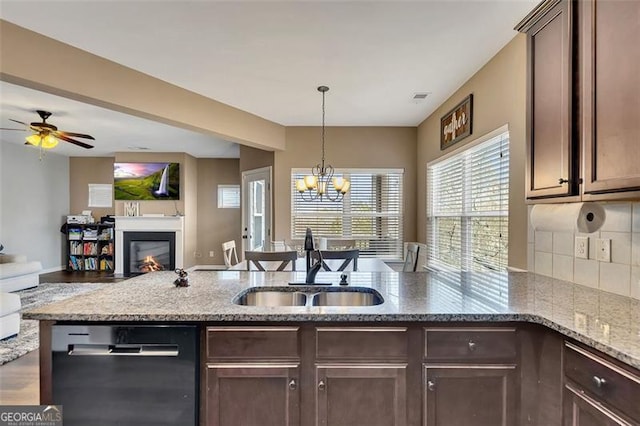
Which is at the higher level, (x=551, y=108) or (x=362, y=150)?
(x=362, y=150)


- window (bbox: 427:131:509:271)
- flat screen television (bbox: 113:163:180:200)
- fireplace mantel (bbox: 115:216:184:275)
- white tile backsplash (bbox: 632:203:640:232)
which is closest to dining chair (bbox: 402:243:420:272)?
window (bbox: 427:131:509:271)

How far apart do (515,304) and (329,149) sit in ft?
13.3

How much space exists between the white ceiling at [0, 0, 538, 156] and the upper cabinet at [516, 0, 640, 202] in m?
0.69

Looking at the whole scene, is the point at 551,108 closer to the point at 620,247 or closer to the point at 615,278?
the point at 620,247

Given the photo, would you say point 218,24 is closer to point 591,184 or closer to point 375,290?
point 375,290

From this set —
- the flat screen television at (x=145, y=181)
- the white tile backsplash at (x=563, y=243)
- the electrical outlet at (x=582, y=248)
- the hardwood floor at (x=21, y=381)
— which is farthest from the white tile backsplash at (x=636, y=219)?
the flat screen television at (x=145, y=181)

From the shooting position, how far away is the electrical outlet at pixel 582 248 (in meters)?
1.83

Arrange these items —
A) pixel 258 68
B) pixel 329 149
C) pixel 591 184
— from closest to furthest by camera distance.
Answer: pixel 591 184
pixel 258 68
pixel 329 149

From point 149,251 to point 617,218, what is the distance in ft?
24.5

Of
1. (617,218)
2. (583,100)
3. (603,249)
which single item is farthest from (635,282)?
(583,100)

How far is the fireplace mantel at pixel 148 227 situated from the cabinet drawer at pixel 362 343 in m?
6.31

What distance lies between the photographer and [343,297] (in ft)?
6.35

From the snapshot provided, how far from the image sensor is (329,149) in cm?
521

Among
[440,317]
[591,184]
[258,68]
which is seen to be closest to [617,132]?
[591,184]
